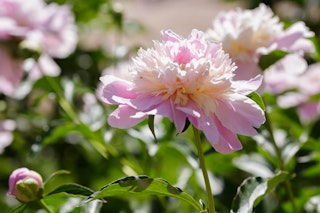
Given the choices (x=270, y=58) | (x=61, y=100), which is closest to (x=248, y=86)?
(x=270, y=58)

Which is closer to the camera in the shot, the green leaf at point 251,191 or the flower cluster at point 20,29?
the green leaf at point 251,191

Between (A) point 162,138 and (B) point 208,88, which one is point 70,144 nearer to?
(A) point 162,138

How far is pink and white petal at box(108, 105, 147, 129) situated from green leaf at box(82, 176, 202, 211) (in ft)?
0.18

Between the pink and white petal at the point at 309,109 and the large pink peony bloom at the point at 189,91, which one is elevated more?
the large pink peony bloom at the point at 189,91

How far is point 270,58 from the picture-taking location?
3.70 ft

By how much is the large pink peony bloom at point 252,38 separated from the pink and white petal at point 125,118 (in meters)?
0.33

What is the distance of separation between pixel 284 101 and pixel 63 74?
25.6 inches

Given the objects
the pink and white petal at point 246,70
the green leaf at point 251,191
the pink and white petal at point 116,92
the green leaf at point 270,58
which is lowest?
the green leaf at point 251,191

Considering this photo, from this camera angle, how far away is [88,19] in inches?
77.4

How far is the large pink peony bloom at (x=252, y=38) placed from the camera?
115 centimetres

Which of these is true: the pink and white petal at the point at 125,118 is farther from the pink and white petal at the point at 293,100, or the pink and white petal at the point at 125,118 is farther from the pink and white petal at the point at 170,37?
the pink and white petal at the point at 293,100

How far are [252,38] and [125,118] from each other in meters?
0.39

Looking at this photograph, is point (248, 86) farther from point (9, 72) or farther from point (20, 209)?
point (9, 72)

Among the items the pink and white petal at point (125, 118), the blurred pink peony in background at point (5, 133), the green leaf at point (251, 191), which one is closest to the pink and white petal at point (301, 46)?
the green leaf at point (251, 191)
